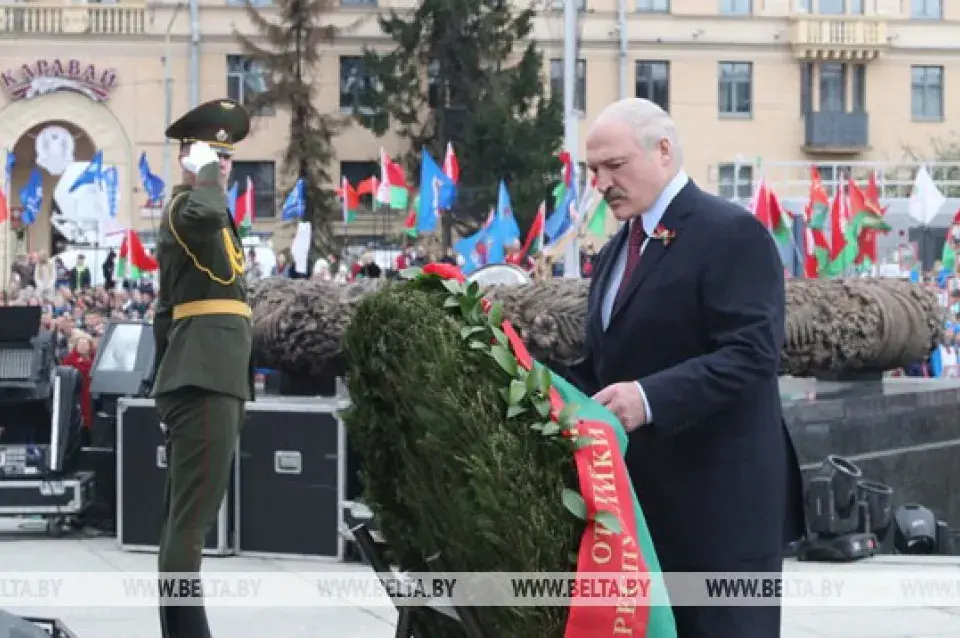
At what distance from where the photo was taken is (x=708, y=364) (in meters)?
4.37

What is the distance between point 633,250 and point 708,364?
1.57ft

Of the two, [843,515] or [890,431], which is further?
[890,431]

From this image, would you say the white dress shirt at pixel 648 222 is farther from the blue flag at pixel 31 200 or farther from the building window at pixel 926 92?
the building window at pixel 926 92

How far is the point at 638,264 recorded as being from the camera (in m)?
4.65

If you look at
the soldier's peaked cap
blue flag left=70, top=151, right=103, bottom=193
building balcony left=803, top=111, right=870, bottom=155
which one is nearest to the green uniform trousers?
the soldier's peaked cap

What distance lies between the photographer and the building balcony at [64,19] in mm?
53000

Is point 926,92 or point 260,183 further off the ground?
point 926,92

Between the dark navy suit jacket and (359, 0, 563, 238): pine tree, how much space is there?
43.0 metres

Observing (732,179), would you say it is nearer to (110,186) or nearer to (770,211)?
(110,186)

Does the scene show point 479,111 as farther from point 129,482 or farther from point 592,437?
point 592,437

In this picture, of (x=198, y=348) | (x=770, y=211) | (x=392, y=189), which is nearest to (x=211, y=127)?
(x=198, y=348)

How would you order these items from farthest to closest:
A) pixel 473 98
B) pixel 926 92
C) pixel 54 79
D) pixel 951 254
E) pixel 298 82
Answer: pixel 926 92 → pixel 54 79 → pixel 473 98 → pixel 298 82 → pixel 951 254

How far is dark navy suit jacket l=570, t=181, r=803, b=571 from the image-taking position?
175 inches

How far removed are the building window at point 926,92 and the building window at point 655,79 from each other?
8389 mm
